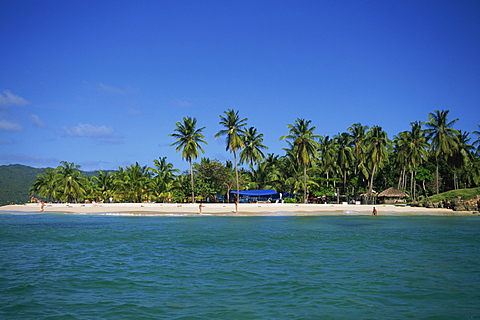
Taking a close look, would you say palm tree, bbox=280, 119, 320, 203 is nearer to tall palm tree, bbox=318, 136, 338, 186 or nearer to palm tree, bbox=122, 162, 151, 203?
tall palm tree, bbox=318, 136, 338, 186

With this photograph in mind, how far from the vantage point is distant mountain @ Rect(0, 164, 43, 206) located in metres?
107

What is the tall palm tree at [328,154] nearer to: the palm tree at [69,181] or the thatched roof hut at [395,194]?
the thatched roof hut at [395,194]

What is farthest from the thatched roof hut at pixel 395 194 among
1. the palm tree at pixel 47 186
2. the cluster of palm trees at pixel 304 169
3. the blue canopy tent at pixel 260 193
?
the palm tree at pixel 47 186

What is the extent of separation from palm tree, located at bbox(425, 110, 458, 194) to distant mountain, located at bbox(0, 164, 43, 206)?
95217 mm

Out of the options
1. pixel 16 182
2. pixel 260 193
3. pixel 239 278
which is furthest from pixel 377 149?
pixel 16 182

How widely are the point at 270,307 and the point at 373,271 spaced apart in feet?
16.8

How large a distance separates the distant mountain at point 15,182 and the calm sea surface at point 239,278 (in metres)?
94.4

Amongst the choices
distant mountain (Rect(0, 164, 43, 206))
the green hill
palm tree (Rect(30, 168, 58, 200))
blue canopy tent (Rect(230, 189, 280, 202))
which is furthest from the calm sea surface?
distant mountain (Rect(0, 164, 43, 206))

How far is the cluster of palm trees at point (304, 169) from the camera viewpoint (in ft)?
180

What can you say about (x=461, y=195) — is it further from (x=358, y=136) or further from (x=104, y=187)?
(x=104, y=187)

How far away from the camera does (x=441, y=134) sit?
174 ft

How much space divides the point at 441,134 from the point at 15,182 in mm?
128740

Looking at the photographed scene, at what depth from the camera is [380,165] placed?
183 feet

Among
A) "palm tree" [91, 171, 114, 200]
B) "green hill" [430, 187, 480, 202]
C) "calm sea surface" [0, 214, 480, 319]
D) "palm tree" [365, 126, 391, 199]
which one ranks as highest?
"palm tree" [365, 126, 391, 199]
